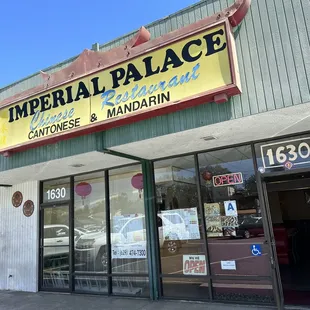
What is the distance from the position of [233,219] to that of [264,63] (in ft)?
9.65

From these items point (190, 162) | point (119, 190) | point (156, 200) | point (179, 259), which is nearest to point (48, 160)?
point (119, 190)

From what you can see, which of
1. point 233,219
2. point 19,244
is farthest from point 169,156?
point 19,244

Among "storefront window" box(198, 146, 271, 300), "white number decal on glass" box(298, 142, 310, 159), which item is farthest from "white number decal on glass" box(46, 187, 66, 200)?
"white number decal on glass" box(298, 142, 310, 159)

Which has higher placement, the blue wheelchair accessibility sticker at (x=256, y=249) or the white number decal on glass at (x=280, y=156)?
the white number decal on glass at (x=280, y=156)

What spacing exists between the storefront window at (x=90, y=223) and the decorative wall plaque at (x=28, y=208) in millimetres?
1398

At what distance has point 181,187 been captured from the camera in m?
6.64

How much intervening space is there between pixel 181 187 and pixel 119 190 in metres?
1.63

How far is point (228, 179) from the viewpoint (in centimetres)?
617

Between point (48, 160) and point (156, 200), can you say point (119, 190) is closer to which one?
point (156, 200)

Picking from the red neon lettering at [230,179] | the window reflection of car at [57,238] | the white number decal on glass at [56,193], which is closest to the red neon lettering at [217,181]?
the red neon lettering at [230,179]

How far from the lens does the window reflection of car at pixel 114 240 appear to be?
22.7ft

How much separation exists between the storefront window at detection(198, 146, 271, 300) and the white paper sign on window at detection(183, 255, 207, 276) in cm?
18

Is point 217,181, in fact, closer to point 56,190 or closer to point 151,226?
point 151,226

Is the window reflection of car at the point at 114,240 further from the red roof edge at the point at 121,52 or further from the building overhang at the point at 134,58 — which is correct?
the red roof edge at the point at 121,52
